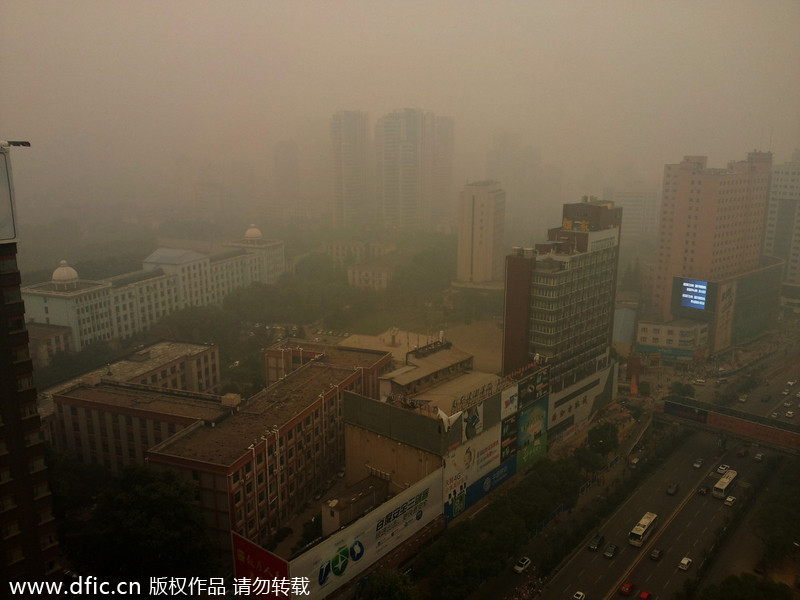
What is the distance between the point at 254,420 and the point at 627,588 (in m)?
3.50

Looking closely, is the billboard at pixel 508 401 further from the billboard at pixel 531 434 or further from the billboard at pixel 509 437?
the billboard at pixel 531 434

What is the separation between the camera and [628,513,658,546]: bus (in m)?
5.87

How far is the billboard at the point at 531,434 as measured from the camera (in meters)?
6.84

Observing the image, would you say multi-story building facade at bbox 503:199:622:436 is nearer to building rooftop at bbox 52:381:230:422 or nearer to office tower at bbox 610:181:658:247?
building rooftop at bbox 52:381:230:422

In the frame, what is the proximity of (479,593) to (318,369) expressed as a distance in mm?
3332

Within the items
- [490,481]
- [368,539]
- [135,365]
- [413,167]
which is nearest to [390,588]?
[368,539]

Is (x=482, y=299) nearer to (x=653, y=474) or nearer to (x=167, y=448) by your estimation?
(x=653, y=474)

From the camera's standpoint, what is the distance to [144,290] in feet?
38.7

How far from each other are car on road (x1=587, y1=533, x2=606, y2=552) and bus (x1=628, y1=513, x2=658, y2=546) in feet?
0.80

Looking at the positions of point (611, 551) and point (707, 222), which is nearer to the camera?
point (611, 551)

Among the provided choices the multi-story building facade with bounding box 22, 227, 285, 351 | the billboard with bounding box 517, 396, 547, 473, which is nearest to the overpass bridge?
the billboard with bounding box 517, 396, 547, 473

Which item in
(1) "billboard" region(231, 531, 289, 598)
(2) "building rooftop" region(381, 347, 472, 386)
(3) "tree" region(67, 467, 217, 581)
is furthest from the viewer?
(2) "building rooftop" region(381, 347, 472, 386)

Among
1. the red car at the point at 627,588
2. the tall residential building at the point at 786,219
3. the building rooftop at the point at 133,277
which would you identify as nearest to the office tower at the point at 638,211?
the tall residential building at the point at 786,219

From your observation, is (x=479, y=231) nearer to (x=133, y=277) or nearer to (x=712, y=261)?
(x=712, y=261)
